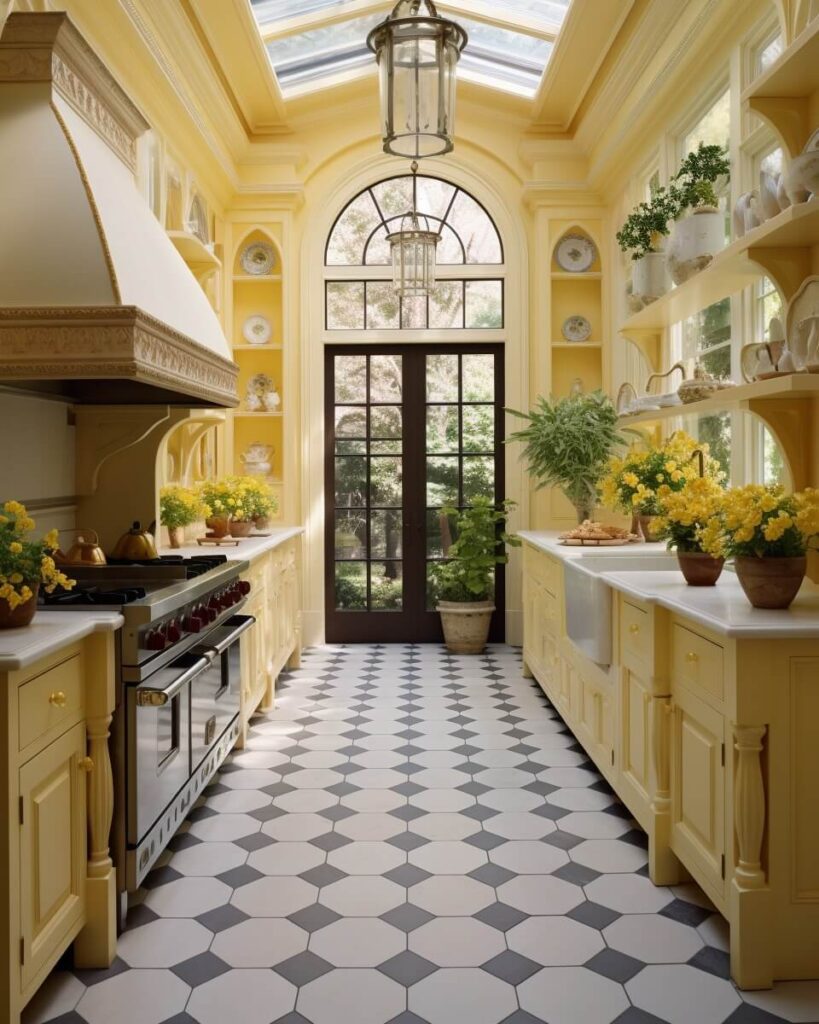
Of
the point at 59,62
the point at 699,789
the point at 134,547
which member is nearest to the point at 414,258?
the point at 134,547

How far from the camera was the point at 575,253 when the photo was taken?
6.88 meters

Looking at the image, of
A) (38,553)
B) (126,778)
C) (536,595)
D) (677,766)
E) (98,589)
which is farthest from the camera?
(536,595)

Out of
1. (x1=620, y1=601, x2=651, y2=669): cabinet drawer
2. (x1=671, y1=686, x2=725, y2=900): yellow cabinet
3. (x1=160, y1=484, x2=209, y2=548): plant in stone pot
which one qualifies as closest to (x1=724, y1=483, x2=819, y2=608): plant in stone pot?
(x1=671, y1=686, x2=725, y2=900): yellow cabinet

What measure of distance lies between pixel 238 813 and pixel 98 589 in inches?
43.6

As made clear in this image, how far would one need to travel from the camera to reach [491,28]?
5.76 meters

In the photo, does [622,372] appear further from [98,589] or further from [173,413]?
[98,589]

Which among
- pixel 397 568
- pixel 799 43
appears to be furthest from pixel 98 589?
pixel 397 568

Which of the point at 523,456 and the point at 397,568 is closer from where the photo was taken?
the point at 523,456

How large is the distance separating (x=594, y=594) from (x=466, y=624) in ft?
10.3

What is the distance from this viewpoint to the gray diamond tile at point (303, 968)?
7.81 ft

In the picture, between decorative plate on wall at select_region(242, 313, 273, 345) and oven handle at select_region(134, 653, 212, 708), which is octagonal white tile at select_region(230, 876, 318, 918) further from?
decorative plate on wall at select_region(242, 313, 273, 345)

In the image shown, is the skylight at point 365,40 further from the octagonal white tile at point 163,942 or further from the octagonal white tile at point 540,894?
the octagonal white tile at point 163,942

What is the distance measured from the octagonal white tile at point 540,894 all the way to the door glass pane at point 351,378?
4.65 m

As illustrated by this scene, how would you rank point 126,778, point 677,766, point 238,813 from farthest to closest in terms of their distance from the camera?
point 238,813
point 677,766
point 126,778
